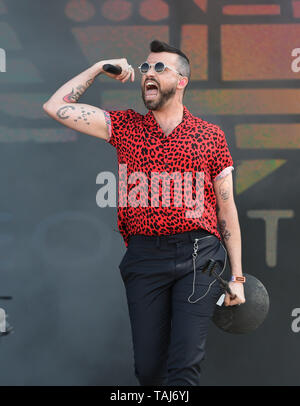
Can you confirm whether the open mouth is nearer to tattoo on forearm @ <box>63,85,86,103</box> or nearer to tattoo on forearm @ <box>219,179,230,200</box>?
tattoo on forearm @ <box>63,85,86,103</box>

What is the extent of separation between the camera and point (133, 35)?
4.21 metres

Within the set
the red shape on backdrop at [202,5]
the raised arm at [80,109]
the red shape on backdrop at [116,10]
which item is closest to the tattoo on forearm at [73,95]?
the raised arm at [80,109]

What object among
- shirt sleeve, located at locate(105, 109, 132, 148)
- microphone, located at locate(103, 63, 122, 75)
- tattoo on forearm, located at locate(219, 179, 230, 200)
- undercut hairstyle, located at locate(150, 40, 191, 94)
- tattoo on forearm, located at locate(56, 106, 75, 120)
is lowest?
tattoo on forearm, located at locate(219, 179, 230, 200)

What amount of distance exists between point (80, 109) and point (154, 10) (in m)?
1.41

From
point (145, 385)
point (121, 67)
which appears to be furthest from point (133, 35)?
point (145, 385)

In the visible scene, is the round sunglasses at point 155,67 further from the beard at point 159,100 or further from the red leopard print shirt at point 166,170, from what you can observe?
the red leopard print shirt at point 166,170

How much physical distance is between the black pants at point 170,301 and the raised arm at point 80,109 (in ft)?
1.96

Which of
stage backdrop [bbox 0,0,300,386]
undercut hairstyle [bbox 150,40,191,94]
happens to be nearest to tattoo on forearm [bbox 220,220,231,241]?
undercut hairstyle [bbox 150,40,191,94]

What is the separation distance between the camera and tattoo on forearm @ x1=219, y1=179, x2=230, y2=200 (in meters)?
3.20

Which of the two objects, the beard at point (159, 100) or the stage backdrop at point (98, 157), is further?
the stage backdrop at point (98, 157)

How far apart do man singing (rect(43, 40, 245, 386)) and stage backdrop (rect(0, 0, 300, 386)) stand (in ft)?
3.33

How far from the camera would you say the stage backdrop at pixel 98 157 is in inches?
165

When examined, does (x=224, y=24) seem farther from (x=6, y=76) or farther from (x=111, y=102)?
(x=6, y=76)
